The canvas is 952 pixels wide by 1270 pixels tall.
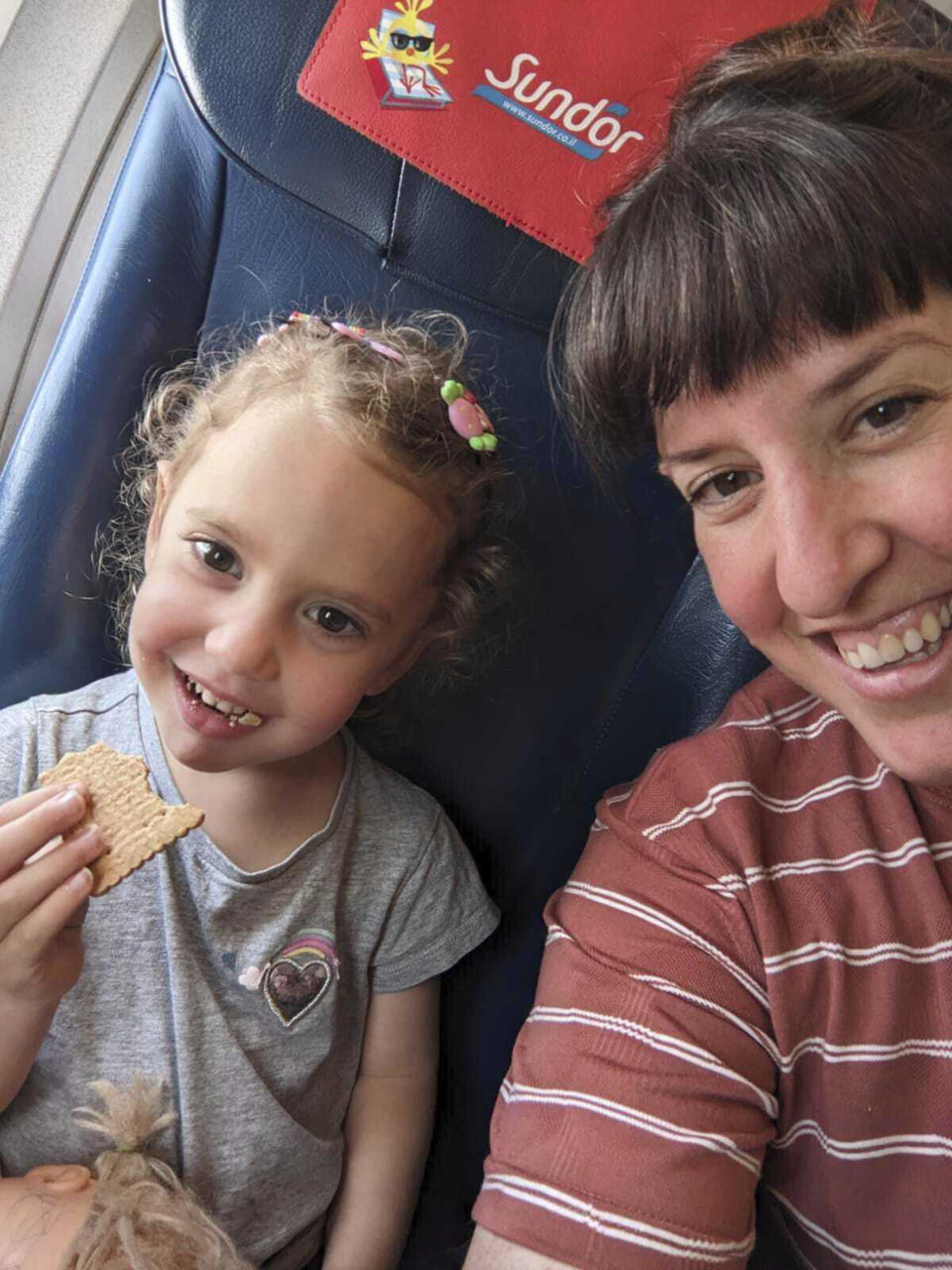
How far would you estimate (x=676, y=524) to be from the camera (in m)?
1.23

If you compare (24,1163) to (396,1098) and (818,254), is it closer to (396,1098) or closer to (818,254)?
(396,1098)

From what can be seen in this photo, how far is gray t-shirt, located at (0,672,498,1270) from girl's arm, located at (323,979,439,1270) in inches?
0.9

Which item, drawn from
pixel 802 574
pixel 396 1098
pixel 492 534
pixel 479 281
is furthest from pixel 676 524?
pixel 396 1098

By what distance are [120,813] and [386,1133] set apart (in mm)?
520

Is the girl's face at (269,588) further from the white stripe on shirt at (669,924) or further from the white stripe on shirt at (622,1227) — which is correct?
the white stripe on shirt at (622,1227)

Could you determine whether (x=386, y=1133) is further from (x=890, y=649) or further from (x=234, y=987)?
(x=890, y=649)

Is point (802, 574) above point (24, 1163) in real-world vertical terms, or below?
above

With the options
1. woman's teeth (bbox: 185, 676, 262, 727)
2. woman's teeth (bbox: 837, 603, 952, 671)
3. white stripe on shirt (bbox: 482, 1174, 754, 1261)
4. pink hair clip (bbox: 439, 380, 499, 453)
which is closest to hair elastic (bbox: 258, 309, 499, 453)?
pink hair clip (bbox: 439, 380, 499, 453)

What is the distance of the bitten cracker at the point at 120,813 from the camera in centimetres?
90

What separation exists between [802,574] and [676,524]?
47 centimetres

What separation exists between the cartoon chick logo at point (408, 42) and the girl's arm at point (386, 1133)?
982 mm

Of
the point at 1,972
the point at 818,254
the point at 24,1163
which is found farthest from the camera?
the point at 24,1163

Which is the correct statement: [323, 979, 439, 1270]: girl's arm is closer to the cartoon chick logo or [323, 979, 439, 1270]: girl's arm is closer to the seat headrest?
the seat headrest

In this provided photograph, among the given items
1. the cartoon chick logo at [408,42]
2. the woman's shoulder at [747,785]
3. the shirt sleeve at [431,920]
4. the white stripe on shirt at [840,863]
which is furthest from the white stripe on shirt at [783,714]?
the cartoon chick logo at [408,42]
